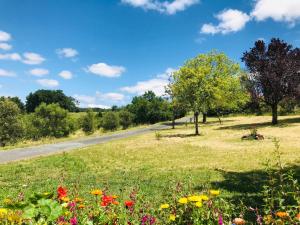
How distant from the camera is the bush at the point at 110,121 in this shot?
7044cm

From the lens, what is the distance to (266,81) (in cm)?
4716

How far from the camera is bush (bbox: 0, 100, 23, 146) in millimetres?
55969

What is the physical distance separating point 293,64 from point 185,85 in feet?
51.1

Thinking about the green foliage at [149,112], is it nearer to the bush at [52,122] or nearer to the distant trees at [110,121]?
the distant trees at [110,121]

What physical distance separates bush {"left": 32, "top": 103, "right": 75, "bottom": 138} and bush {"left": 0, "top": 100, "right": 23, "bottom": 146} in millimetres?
11584

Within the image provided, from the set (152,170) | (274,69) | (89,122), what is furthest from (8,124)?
(152,170)

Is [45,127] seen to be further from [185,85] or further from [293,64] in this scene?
[293,64]

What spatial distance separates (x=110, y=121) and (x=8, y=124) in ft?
64.8

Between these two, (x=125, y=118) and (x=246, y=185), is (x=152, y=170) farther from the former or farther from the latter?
(x=125, y=118)

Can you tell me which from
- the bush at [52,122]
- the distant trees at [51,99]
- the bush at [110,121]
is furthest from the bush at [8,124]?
the distant trees at [51,99]

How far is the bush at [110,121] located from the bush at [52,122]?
6149mm

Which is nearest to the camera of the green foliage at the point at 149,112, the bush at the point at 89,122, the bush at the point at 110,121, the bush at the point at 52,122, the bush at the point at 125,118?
the bush at the point at 89,122

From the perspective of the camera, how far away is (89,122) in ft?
227

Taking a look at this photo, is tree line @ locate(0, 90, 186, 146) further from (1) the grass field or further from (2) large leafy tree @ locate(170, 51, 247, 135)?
(1) the grass field
